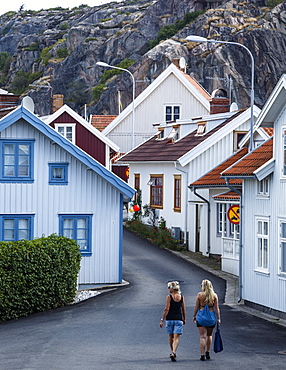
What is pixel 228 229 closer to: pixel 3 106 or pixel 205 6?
pixel 3 106

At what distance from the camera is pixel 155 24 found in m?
121

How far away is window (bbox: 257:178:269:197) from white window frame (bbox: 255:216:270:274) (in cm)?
70

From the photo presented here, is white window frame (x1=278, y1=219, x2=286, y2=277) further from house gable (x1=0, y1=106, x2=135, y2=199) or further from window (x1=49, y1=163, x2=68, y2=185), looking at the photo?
window (x1=49, y1=163, x2=68, y2=185)

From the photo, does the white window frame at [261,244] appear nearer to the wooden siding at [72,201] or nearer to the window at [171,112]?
the wooden siding at [72,201]

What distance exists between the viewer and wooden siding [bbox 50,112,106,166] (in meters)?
41.2

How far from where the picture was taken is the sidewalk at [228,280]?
20.7 metres

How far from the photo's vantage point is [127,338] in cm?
1691

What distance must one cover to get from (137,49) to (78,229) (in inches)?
3598

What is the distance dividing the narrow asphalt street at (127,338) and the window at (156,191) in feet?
40.3

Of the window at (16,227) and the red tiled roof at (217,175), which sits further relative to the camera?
the red tiled roof at (217,175)

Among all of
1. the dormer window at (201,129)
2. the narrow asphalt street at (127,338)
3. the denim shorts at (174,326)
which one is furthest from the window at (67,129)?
the denim shorts at (174,326)

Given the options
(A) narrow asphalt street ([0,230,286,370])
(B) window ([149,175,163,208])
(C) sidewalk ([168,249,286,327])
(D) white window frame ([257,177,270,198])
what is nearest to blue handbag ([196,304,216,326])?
(A) narrow asphalt street ([0,230,286,370])

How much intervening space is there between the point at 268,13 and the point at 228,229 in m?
63.1

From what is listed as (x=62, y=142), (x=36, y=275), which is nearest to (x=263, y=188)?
(x=36, y=275)
